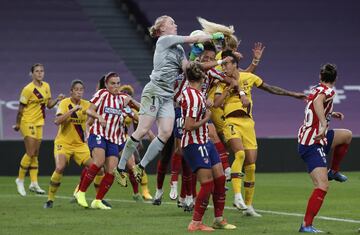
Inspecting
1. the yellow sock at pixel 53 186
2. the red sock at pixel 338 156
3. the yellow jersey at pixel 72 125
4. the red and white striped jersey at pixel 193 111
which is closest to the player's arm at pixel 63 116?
the yellow jersey at pixel 72 125

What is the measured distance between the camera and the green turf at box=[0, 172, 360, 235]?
11.2 m

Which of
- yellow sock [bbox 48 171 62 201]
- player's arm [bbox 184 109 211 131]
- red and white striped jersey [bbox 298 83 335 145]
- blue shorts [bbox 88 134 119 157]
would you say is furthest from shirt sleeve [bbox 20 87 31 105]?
red and white striped jersey [bbox 298 83 335 145]

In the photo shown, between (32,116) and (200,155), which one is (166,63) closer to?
(200,155)

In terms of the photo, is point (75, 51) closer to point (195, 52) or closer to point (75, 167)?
point (75, 167)

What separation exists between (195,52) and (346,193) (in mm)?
5263

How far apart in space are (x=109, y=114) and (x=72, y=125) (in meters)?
1.39

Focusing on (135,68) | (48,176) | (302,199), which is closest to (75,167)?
(48,176)

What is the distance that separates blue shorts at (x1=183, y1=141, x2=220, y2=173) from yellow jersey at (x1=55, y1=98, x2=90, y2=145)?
4.44m

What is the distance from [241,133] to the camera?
42.9ft

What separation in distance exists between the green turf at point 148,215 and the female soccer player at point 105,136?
1.06 ft

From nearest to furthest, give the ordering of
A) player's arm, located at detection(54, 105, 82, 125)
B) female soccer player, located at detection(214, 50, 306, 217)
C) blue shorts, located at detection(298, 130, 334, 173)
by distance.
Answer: blue shorts, located at detection(298, 130, 334, 173), female soccer player, located at detection(214, 50, 306, 217), player's arm, located at detection(54, 105, 82, 125)

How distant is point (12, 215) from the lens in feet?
42.7

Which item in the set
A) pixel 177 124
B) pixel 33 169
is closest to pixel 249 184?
pixel 177 124

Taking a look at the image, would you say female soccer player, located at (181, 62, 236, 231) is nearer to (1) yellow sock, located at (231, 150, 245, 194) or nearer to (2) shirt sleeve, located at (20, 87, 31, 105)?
(1) yellow sock, located at (231, 150, 245, 194)
